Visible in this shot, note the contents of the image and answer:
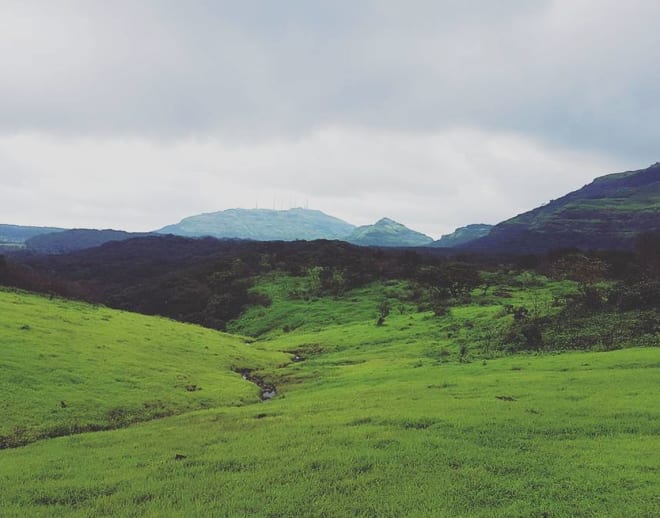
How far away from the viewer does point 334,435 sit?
22.9 metres

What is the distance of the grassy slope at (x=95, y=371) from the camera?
29.6 meters

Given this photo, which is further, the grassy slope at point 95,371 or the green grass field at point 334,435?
the grassy slope at point 95,371

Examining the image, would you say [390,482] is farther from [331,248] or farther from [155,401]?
[331,248]

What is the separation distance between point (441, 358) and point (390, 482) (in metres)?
35.8

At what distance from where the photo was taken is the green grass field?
1619cm

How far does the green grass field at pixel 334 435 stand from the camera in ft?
53.1

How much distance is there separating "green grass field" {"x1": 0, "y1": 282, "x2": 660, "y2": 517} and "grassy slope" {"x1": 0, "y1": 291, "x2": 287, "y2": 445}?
182 millimetres

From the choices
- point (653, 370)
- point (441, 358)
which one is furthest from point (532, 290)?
point (653, 370)

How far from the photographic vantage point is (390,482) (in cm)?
1723

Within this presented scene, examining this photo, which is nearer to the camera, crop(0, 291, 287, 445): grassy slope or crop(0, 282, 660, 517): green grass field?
crop(0, 282, 660, 517): green grass field

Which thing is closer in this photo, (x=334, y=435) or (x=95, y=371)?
(x=334, y=435)

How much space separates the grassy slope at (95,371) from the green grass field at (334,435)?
0.60 feet

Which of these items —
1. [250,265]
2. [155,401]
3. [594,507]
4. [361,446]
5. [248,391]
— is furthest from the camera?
[250,265]

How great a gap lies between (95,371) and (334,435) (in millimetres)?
25001
